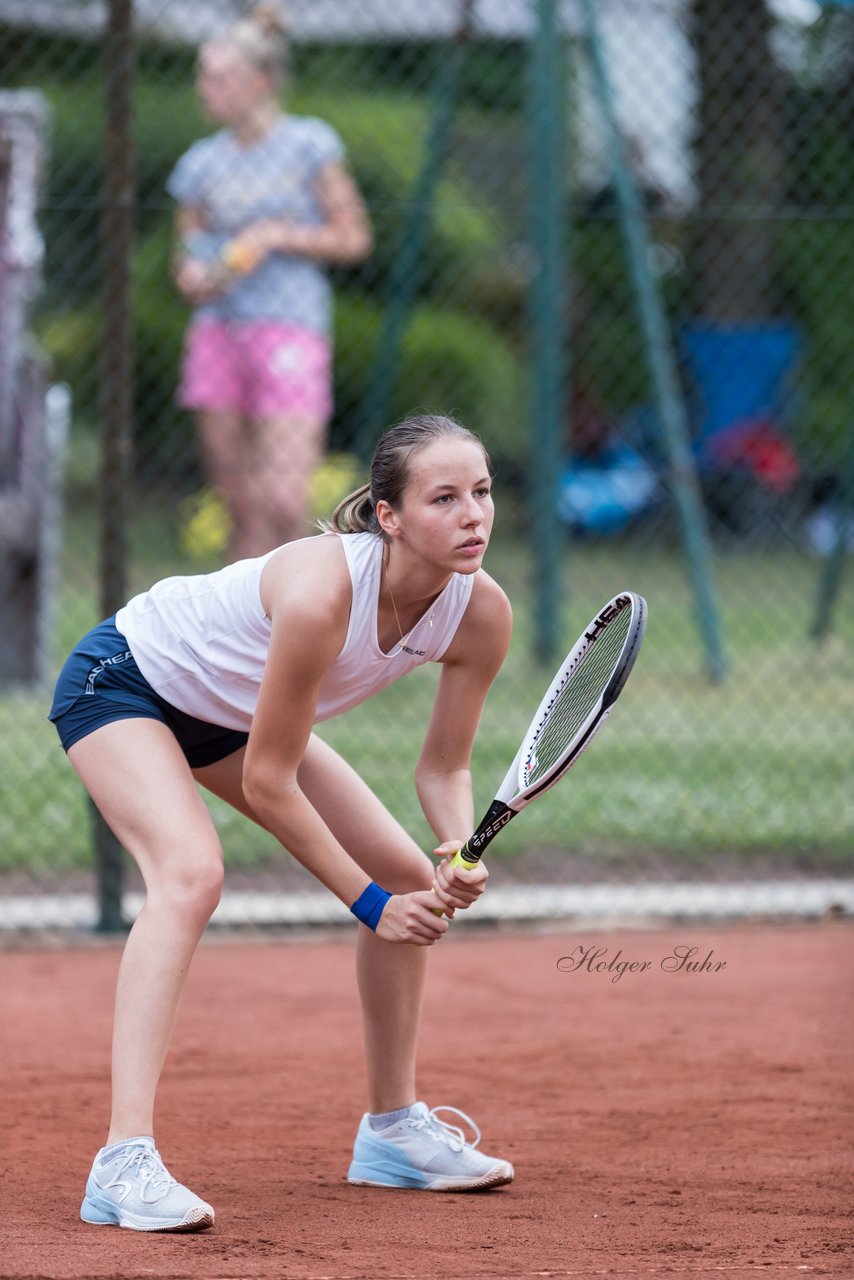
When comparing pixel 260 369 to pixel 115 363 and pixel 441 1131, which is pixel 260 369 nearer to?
pixel 115 363

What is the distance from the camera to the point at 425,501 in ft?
9.07

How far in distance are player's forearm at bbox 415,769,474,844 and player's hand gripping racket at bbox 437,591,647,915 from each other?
0.12 metres

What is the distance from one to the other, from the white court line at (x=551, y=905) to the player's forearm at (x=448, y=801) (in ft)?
6.54

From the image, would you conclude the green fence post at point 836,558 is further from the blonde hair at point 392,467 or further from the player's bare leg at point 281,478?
the blonde hair at point 392,467

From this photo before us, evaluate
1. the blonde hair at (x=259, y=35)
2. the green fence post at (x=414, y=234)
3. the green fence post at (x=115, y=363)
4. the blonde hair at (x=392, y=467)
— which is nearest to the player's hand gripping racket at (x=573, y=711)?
the blonde hair at (x=392, y=467)

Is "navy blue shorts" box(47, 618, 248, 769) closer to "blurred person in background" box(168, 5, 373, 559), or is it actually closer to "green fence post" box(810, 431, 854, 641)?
"blurred person in background" box(168, 5, 373, 559)

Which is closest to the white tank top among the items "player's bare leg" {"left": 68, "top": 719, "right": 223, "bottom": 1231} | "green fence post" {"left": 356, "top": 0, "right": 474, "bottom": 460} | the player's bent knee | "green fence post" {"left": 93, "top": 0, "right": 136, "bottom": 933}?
"player's bare leg" {"left": 68, "top": 719, "right": 223, "bottom": 1231}

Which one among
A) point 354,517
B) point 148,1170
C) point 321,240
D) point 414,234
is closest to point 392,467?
point 354,517

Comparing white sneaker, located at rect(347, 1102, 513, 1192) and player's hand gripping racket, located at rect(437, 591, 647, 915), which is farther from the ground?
player's hand gripping racket, located at rect(437, 591, 647, 915)

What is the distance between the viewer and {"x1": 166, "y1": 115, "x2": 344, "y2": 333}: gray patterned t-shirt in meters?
6.30

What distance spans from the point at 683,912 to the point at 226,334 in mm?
2853

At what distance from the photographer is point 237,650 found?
2.92 meters

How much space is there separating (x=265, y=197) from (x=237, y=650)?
12.2 ft

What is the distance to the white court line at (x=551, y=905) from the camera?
4.96 metres
